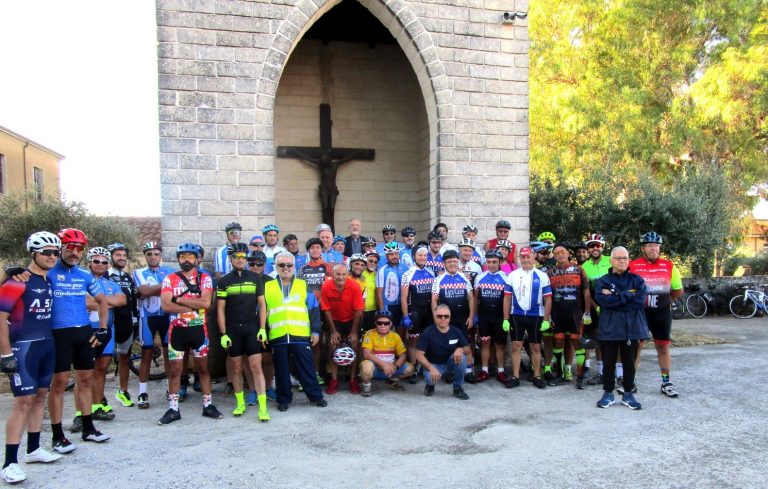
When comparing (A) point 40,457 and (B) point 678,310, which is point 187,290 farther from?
(B) point 678,310

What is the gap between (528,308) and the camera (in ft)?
23.5

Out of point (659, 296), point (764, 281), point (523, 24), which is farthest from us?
point (764, 281)

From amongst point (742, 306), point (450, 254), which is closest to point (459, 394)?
point (450, 254)

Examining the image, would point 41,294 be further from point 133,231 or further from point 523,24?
point 133,231

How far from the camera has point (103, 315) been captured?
18.1ft

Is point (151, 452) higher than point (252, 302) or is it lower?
lower

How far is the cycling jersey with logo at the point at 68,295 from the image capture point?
16.3ft

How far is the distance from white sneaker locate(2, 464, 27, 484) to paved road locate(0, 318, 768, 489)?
0.16m

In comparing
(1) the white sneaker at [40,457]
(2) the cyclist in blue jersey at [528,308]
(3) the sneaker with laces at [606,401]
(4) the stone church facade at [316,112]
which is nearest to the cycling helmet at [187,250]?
(1) the white sneaker at [40,457]

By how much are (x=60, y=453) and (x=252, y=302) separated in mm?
2184

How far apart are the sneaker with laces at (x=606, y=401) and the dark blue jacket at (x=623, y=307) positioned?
61 cm

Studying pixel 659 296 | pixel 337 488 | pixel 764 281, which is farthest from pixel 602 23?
pixel 337 488

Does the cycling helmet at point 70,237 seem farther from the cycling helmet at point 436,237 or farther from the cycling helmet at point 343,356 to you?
the cycling helmet at point 436,237

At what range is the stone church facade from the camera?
8.42 metres
